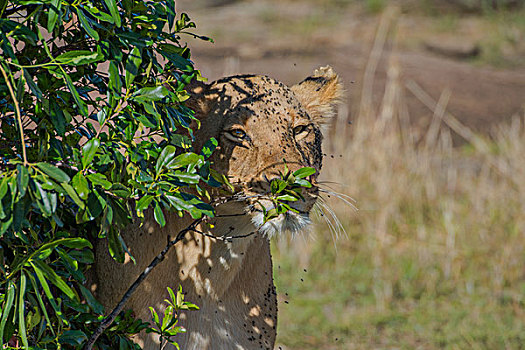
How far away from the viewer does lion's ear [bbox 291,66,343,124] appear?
2660 millimetres

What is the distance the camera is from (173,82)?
217 centimetres

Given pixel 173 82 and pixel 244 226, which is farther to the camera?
pixel 244 226

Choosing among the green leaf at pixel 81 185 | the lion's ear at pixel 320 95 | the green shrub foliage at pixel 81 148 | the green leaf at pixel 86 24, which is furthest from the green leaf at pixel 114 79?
→ the lion's ear at pixel 320 95

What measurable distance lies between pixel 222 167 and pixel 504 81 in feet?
35.4

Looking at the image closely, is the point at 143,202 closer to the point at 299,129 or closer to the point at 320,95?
the point at 299,129

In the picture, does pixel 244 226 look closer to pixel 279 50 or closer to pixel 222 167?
pixel 222 167

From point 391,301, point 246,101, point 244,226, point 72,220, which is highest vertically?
point 246,101

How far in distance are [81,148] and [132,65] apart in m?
0.23

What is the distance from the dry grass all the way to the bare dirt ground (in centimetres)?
220

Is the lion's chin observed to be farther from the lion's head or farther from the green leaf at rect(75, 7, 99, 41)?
the green leaf at rect(75, 7, 99, 41)

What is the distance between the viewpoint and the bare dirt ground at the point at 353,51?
35.1 ft

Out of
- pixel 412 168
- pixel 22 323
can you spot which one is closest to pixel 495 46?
pixel 412 168

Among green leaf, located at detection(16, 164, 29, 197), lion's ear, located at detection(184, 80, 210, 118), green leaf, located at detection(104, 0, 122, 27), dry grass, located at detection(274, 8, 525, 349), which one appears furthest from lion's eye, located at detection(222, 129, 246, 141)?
dry grass, located at detection(274, 8, 525, 349)

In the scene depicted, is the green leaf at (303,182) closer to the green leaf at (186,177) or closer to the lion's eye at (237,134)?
the green leaf at (186,177)
